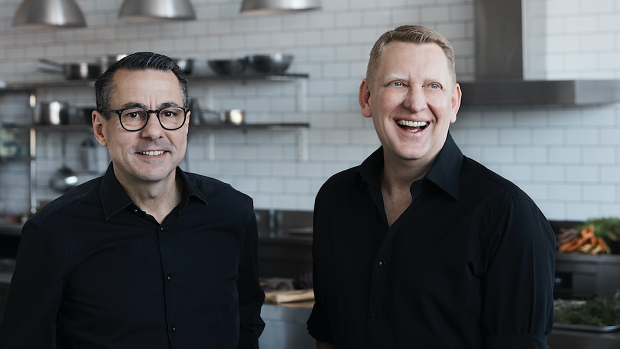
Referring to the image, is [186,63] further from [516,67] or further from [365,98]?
[365,98]

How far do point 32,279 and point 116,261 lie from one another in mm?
210

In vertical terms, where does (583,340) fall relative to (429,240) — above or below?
below

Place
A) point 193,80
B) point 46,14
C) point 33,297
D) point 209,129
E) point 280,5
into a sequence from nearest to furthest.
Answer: point 33,297, point 280,5, point 46,14, point 193,80, point 209,129

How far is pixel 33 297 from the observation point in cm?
158

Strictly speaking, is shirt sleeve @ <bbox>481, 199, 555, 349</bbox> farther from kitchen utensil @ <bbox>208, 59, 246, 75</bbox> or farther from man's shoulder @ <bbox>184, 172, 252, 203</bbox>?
kitchen utensil @ <bbox>208, 59, 246, 75</bbox>

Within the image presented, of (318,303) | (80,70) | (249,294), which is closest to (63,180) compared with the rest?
(80,70)

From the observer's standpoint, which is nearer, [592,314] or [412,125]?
[412,125]

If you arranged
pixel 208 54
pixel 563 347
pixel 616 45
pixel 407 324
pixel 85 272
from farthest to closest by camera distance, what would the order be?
1. pixel 208 54
2. pixel 616 45
3. pixel 563 347
4. pixel 85 272
5. pixel 407 324

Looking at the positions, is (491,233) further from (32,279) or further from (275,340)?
(275,340)

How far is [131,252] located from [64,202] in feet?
0.75

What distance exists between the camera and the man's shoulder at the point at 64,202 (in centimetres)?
163

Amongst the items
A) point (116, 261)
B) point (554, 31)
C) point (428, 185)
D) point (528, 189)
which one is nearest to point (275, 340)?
point (116, 261)

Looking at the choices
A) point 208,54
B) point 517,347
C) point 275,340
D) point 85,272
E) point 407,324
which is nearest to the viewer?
point 517,347

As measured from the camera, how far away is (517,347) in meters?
1.35
